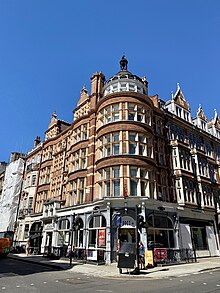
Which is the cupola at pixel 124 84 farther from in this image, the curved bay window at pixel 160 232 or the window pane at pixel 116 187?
the curved bay window at pixel 160 232

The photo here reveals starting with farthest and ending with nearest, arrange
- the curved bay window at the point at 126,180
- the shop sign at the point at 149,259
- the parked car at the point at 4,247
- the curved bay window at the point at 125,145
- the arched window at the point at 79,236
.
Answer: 1. the parked car at the point at 4,247
2. the arched window at the point at 79,236
3. the curved bay window at the point at 125,145
4. the curved bay window at the point at 126,180
5. the shop sign at the point at 149,259

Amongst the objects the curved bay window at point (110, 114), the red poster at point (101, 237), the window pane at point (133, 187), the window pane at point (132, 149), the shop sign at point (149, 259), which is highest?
the curved bay window at point (110, 114)

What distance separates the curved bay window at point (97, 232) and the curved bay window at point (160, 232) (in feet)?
13.0

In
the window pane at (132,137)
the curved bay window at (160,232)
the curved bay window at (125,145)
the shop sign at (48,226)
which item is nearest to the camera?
the curved bay window at (160,232)

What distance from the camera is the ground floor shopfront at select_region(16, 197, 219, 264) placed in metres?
19.6

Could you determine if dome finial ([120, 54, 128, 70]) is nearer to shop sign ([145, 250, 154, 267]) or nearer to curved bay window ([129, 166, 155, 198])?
curved bay window ([129, 166, 155, 198])

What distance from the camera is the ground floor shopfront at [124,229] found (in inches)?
771

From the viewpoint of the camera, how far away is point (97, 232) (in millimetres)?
20750

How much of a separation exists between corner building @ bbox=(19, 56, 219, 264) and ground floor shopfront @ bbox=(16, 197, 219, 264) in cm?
8

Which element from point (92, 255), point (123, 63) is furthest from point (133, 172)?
point (123, 63)

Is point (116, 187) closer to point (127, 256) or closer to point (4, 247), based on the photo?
point (127, 256)

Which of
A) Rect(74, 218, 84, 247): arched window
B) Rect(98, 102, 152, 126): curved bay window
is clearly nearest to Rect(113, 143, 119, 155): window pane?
Rect(98, 102, 152, 126): curved bay window

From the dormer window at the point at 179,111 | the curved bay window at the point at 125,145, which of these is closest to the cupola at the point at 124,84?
the curved bay window at the point at 125,145

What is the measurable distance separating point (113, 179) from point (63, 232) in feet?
30.4
